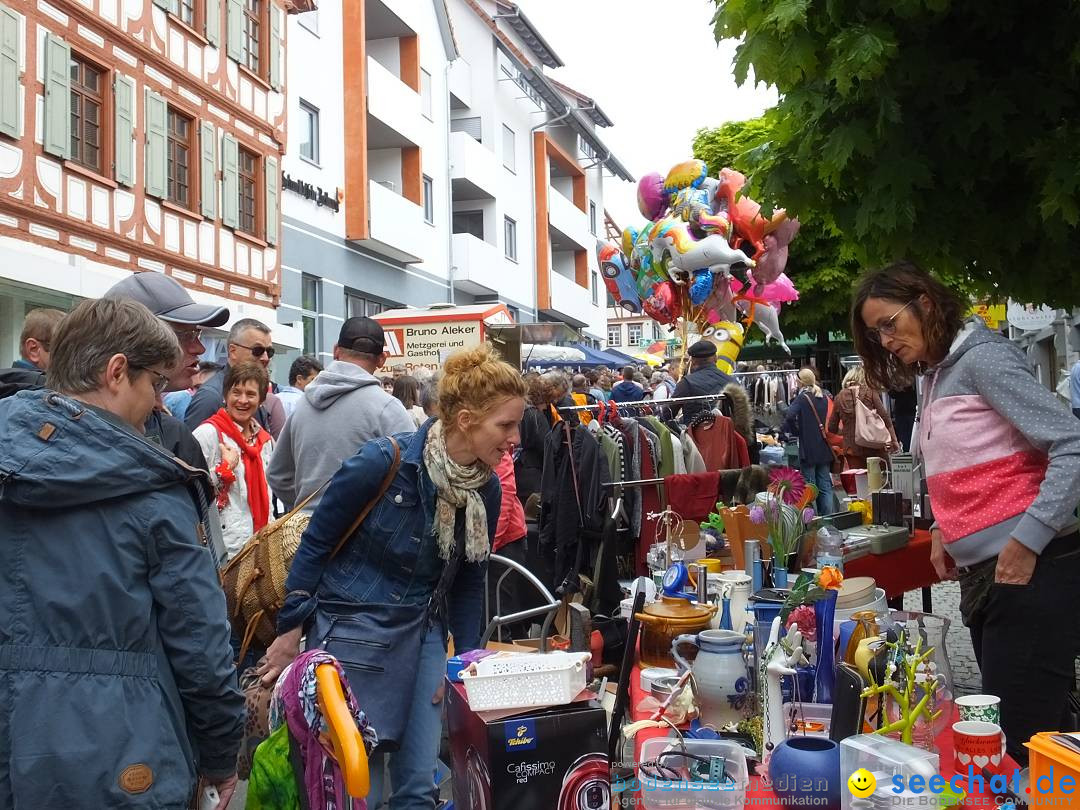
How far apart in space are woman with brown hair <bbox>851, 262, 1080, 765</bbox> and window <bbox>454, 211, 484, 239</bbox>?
2706 cm

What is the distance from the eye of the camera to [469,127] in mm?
29203

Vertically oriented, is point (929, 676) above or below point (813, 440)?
below

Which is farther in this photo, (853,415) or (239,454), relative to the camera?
(853,415)

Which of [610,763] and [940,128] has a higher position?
[940,128]

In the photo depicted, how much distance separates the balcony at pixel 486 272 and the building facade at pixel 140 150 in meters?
8.98

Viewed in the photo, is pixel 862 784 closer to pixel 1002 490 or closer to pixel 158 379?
pixel 1002 490

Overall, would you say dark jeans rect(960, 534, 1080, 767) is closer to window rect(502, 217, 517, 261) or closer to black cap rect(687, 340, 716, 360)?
black cap rect(687, 340, 716, 360)

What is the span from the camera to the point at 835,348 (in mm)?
31125

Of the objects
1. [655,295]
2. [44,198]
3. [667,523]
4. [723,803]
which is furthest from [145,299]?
[655,295]

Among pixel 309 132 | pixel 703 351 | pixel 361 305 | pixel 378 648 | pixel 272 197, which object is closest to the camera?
pixel 378 648

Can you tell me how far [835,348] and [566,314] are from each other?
9.85 m

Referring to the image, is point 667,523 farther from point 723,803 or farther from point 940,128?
point 723,803

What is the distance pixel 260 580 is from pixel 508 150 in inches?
1125

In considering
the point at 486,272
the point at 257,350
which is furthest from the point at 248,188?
the point at 257,350
